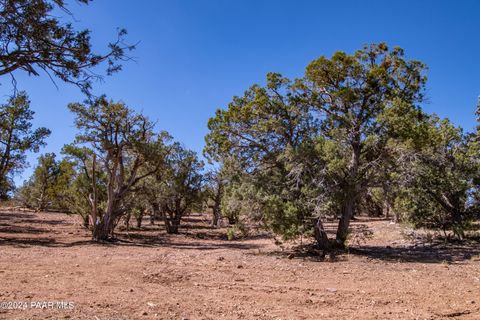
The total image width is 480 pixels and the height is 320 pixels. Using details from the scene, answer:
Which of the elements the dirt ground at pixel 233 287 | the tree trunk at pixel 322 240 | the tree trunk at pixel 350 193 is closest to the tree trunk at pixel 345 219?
the tree trunk at pixel 350 193

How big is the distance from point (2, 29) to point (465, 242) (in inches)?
826

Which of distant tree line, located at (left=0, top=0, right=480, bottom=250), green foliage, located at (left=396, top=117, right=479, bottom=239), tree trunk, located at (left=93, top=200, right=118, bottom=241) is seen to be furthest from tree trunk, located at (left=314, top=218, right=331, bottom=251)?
tree trunk, located at (left=93, top=200, right=118, bottom=241)

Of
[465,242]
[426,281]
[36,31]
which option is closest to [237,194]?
[426,281]

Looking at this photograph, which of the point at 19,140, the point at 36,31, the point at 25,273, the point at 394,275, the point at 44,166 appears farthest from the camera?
the point at 44,166

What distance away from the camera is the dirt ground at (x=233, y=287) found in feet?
19.0

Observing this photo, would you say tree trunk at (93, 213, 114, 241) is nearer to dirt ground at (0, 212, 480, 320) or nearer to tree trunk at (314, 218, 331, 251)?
dirt ground at (0, 212, 480, 320)

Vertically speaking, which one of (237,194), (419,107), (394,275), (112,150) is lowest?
A: (394,275)

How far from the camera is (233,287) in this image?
799 cm

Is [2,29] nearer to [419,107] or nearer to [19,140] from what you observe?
[419,107]

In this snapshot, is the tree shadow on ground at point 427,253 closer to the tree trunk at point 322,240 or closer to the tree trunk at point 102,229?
the tree trunk at point 322,240

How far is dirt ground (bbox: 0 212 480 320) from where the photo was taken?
5.79 metres

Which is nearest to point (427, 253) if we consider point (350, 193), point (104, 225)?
point (350, 193)

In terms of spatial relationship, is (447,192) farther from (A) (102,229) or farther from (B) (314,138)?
(A) (102,229)

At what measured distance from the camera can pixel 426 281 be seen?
8.81m
